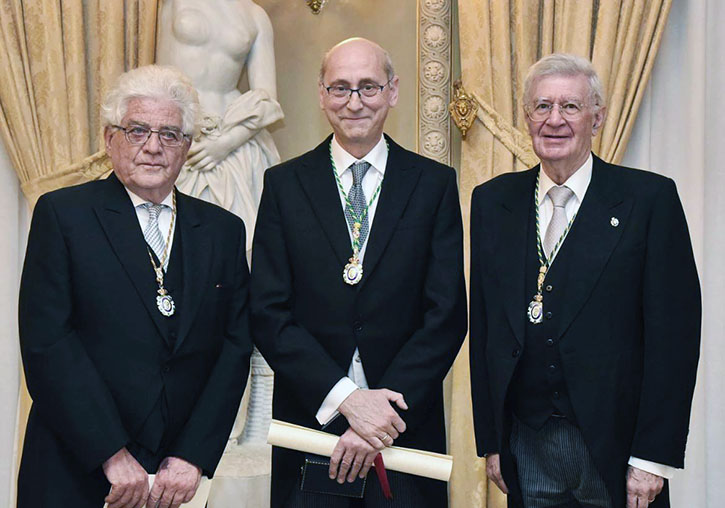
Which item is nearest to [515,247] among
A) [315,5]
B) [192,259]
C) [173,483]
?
[192,259]

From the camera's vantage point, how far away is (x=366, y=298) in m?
2.96

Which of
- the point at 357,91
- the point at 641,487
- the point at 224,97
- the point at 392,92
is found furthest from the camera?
the point at 224,97

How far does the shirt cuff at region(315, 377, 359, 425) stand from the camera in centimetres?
285

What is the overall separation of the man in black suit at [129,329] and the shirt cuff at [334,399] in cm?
27

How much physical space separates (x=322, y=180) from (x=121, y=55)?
7.17ft

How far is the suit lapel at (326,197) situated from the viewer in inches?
118

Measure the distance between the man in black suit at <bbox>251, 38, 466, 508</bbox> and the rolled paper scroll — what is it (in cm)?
4

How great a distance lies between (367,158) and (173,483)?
3.74ft

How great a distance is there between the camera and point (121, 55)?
483 cm

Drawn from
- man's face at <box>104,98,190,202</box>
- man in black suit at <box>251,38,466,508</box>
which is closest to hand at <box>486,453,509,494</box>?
man in black suit at <box>251,38,466,508</box>

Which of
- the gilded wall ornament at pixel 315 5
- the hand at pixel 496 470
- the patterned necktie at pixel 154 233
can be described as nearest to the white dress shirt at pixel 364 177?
the hand at pixel 496 470

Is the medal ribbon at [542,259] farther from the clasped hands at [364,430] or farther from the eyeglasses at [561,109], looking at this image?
the clasped hands at [364,430]

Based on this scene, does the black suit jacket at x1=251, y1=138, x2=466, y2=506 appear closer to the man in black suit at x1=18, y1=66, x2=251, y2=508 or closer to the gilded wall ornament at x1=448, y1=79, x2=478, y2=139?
the man in black suit at x1=18, y1=66, x2=251, y2=508

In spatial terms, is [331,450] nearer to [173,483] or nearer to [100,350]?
[173,483]
